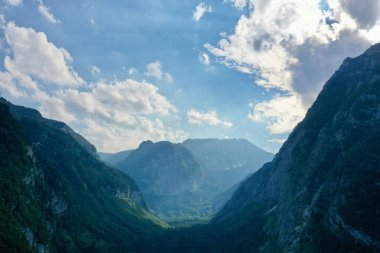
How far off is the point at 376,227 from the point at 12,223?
17033 centimetres

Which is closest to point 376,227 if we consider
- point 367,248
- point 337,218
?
point 367,248

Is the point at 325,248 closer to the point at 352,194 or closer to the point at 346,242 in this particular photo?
the point at 346,242

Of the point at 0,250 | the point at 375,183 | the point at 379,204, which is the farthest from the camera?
the point at 375,183

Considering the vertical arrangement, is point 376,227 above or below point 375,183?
below

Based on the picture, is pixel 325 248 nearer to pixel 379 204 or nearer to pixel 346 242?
pixel 346 242

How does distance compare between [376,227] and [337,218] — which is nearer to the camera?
[376,227]

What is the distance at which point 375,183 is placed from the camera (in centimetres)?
19638

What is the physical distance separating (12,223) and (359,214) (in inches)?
6565

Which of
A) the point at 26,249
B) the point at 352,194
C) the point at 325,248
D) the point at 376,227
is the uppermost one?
the point at 352,194

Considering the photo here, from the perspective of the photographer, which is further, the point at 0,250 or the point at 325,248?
the point at 325,248

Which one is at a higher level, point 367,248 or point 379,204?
point 379,204

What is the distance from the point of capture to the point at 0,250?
16712 centimetres

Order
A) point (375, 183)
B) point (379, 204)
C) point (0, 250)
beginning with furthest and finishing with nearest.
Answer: point (375, 183) < point (379, 204) < point (0, 250)

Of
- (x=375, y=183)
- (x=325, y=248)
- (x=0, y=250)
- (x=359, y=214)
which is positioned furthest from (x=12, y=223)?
(x=375, y=183)
